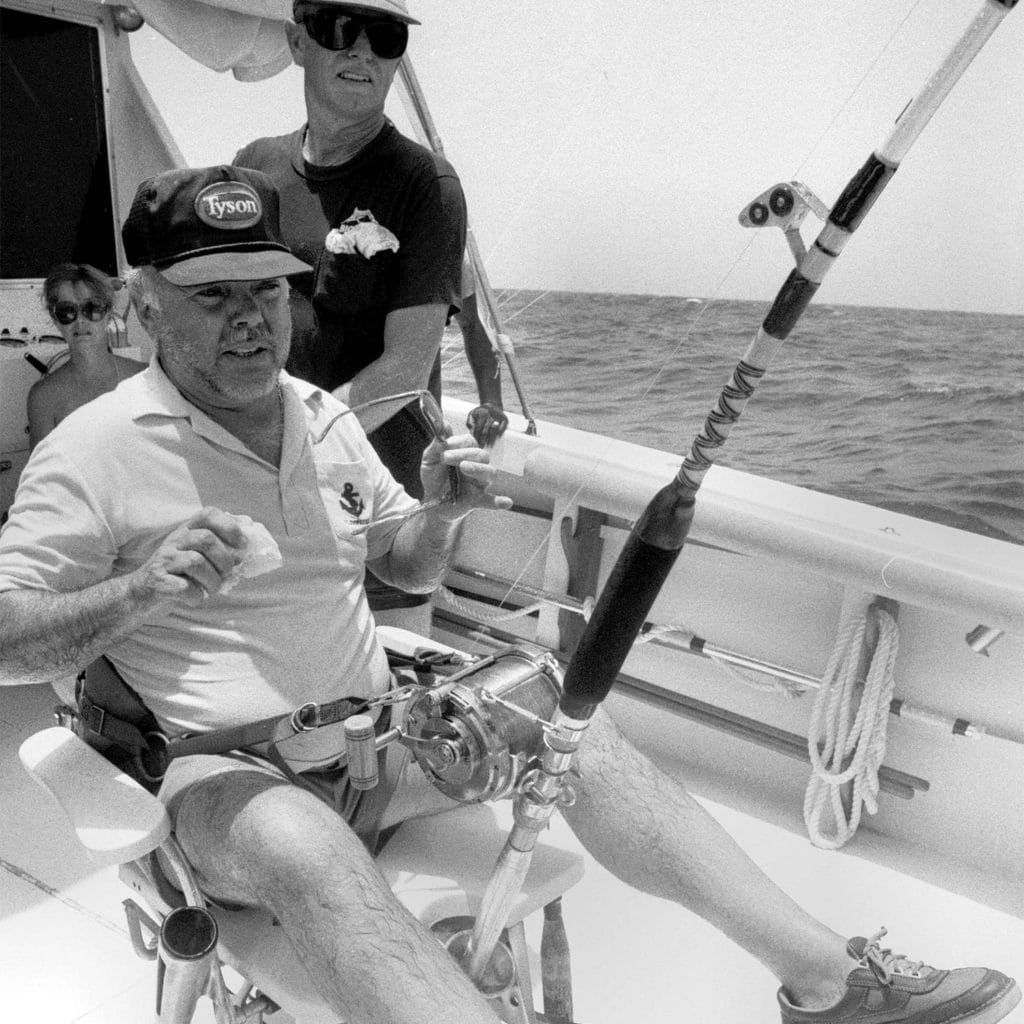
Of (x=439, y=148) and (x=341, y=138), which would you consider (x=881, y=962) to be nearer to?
(x=341, y=138)

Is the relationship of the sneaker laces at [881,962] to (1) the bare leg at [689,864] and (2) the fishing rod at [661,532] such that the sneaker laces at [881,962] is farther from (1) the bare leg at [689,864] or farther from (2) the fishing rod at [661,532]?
(2) the fishing rod at [661,532]

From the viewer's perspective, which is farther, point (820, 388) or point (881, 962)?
point (820, 388)

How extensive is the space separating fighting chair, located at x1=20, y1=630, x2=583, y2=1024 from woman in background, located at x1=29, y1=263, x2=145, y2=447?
1664 millimetres

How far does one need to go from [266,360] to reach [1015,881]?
1606 millimetres

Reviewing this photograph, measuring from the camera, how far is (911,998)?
130 centimetres

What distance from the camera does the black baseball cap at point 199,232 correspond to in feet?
4.18

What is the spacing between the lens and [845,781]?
6.74 feet

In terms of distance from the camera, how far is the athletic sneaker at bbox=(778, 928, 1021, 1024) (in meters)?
1.30

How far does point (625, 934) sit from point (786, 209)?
1455mm

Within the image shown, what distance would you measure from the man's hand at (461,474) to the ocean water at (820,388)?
162 millimetres

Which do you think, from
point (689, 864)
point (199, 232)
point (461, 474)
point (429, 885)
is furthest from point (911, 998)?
point (199, 232)

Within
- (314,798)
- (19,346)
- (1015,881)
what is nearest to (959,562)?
(1015,881)

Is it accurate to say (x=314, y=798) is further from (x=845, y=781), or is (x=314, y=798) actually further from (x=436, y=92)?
(x=436, y=92)

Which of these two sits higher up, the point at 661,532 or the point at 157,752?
the point at 661,532
